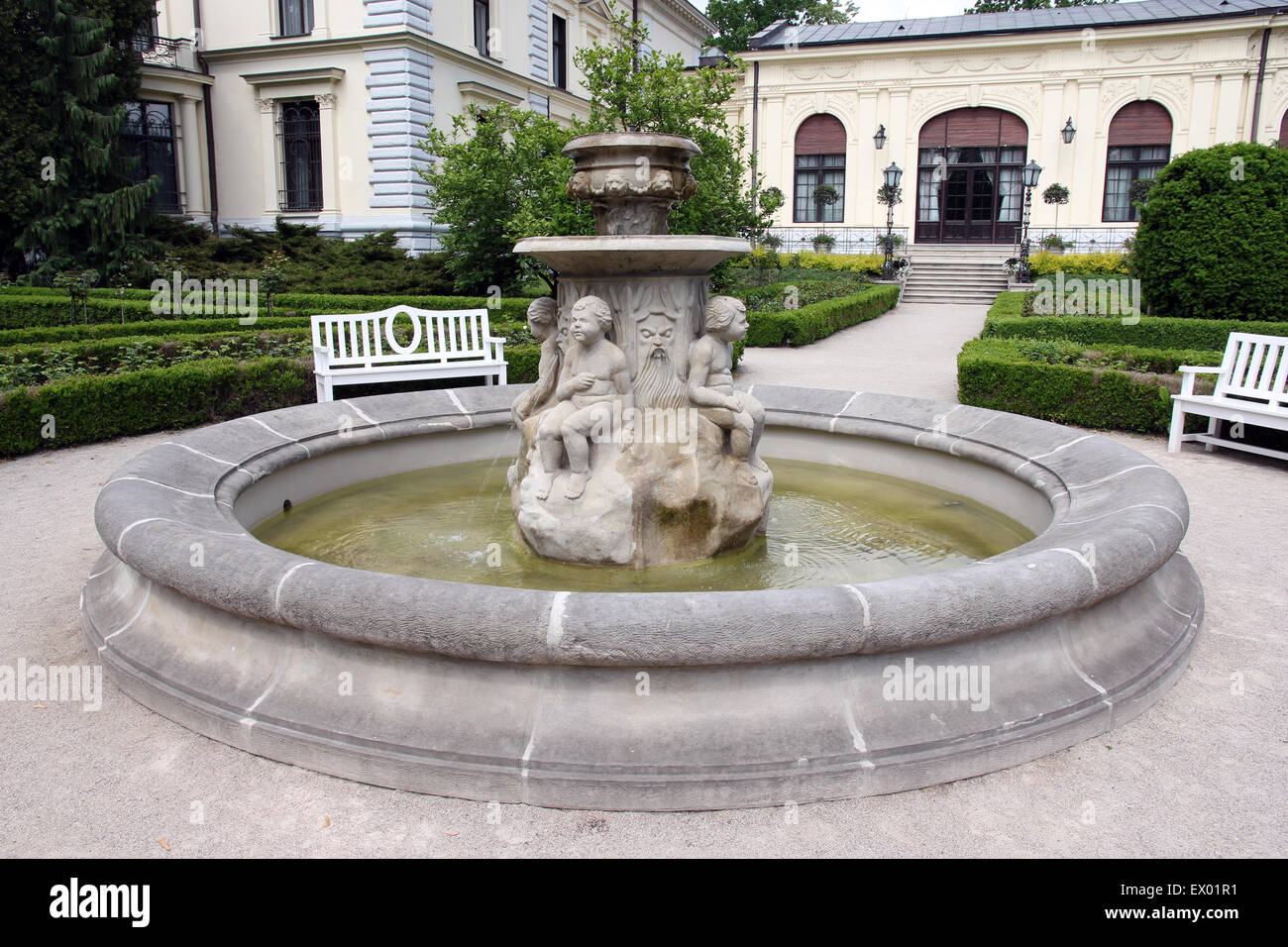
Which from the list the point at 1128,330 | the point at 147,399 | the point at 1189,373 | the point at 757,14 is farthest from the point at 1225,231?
the point at 757,14

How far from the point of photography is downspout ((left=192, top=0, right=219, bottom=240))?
24469 mm

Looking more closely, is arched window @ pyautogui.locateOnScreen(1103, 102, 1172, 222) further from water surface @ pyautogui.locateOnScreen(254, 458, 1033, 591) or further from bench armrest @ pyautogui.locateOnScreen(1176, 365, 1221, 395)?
water surface @ pyautogui.locateOnScreen(254, 458, 1033, 591)

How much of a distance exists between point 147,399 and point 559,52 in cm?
2690

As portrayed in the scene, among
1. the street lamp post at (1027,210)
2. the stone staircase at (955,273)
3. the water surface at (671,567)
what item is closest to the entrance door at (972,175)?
the street lamp post at (1027,210)

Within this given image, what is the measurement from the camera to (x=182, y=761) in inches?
132

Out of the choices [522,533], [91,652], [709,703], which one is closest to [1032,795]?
[709,703]

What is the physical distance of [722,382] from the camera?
5180mm

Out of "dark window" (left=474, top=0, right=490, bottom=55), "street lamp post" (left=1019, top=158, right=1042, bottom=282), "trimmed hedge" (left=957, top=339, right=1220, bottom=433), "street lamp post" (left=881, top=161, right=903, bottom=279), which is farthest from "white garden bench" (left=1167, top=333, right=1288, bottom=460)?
"dark window" (left=474, top=0, right=490, bottom=55)

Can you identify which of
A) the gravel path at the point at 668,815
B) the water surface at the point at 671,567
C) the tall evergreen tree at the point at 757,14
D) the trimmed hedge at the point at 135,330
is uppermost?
the tall evergreen tree at the point at 757,14

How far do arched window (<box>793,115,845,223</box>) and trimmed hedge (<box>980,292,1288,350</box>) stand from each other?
19693 millimetres

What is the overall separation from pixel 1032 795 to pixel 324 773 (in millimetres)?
2465

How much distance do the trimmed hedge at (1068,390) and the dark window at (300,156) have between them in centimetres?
2024

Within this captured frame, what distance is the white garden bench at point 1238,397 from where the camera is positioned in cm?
771

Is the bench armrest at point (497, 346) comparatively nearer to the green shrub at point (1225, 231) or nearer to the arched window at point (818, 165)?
the green shrub at point (1225, 231)
